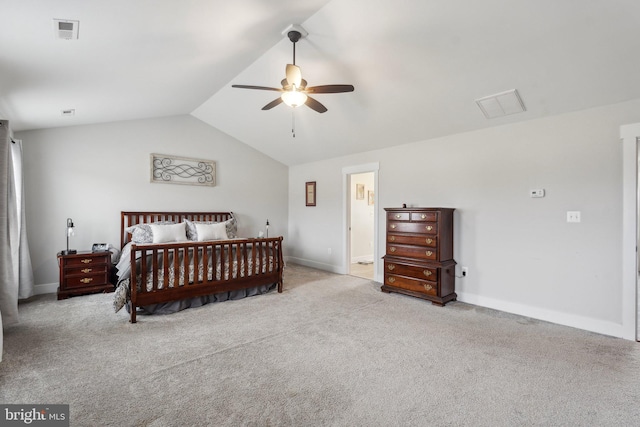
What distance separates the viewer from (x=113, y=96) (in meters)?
3.68

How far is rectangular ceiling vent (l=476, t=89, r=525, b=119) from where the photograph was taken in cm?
317

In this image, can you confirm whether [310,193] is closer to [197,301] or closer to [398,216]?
[398,216]

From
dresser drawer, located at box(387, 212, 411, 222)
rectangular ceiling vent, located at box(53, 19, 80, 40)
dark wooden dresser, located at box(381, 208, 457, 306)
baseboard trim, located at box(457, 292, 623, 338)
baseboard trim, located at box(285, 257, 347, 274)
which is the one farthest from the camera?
baseboard trim, located at box(285, 257, 347, 274)

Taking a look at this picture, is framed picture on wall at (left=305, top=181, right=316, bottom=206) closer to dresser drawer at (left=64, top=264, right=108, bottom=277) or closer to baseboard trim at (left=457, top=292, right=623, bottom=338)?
baseboard trim at (left=457, top=292, right=623, bottom=338)

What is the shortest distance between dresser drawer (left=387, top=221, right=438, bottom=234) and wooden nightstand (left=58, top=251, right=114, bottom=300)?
4.12 m

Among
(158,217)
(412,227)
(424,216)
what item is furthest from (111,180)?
(424,216)

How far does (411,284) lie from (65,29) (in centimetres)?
429

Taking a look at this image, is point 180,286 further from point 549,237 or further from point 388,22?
point 549,237

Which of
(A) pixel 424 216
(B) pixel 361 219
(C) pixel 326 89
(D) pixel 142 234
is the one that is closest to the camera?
(C) pixel 326 89

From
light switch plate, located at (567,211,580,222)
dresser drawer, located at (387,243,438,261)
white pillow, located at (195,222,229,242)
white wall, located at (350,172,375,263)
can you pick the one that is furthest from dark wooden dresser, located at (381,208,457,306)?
white pillow, located at (195,222,229,242)

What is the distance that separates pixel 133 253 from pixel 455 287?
4.04 meters

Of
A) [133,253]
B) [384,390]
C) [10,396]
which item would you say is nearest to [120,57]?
[133,253]

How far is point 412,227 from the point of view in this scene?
414 centimetres

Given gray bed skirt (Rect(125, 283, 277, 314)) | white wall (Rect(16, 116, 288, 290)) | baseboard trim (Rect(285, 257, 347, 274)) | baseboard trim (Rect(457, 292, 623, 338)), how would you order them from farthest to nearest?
1. baseboard trim (Rect(285, 257, 347, 274))
2. white wall (Rect(16, 116, 288, 290))
3. gray bed skirt (Rect(125, 283, 277, 314))
4. baseboard trim (Rect(457, 292, 623, 338))
